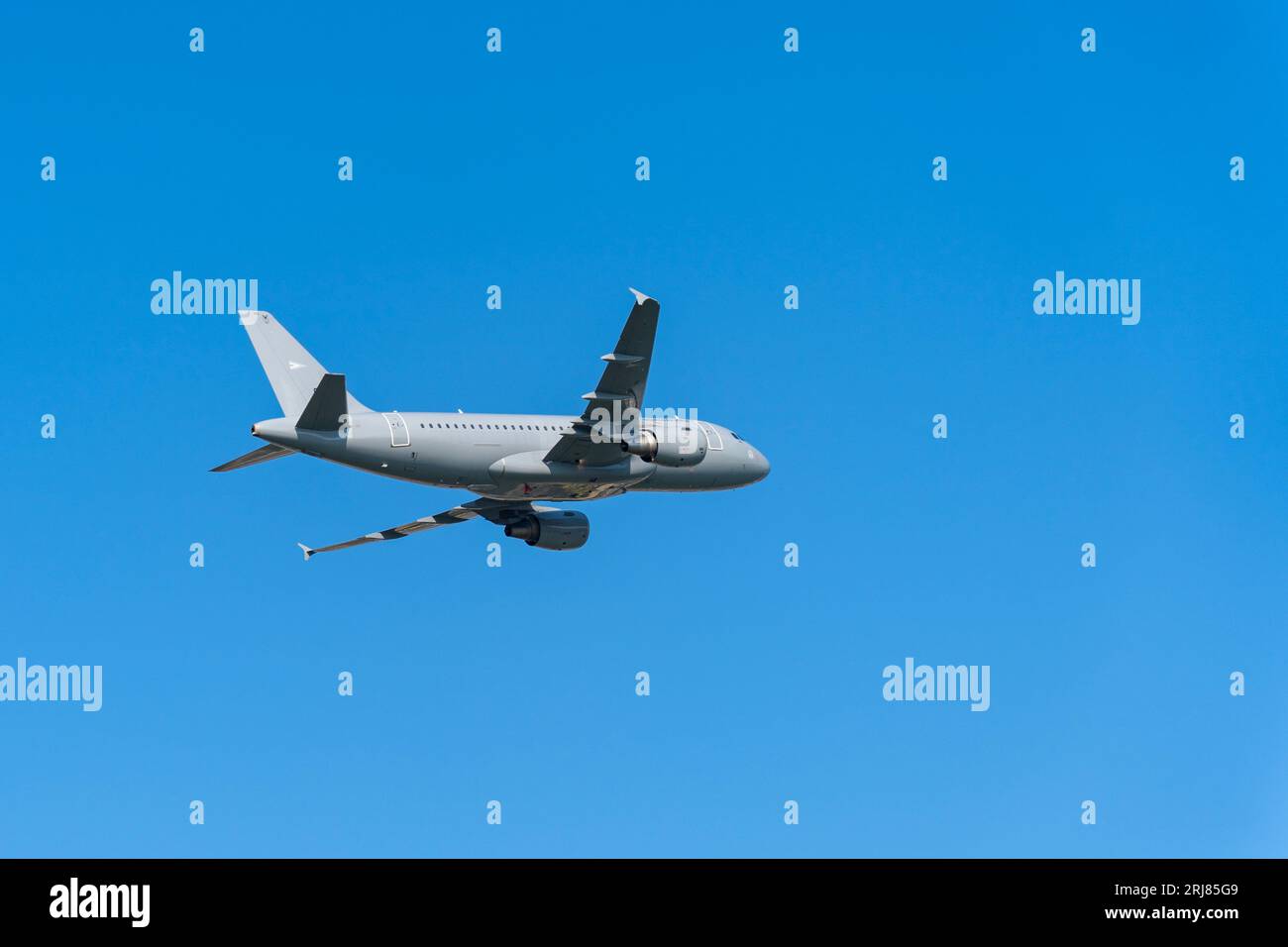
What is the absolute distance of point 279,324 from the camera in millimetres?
56656

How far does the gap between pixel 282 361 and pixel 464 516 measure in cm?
911

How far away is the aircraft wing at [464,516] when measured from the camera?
62.1 metres

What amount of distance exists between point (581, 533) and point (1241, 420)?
20977 millimetres

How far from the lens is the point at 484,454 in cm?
5469

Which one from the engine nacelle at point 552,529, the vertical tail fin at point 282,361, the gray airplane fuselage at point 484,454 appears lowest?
the engine nacelle at point 552,529

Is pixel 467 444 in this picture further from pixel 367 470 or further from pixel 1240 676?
pixel 1240 676

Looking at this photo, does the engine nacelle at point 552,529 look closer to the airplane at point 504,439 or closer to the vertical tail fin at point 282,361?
the airplane at point 504,439

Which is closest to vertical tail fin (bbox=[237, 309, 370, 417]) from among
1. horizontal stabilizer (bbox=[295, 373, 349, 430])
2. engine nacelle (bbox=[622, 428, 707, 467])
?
horizontal stabilizer (bbox=[295, 373, 349, 430])

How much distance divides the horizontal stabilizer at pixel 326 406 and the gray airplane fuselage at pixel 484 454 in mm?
249

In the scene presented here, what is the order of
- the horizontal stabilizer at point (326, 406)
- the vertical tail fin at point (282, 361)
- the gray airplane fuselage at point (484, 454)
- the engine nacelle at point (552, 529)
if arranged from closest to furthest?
the horizontal stabilizer at point (326, 406) < the gray airplane fuselage at point (484, 454) < the vertical tail fin at point (282, 361) < the engine nacelle at point (552, 529)

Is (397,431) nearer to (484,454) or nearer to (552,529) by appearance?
(484,454)

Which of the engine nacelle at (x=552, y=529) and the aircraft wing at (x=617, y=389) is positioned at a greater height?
the aircraft wing at (x=617, y=389)

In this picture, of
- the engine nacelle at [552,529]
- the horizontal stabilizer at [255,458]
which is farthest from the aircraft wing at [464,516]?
the horizontal stabilizer at [255,458]
